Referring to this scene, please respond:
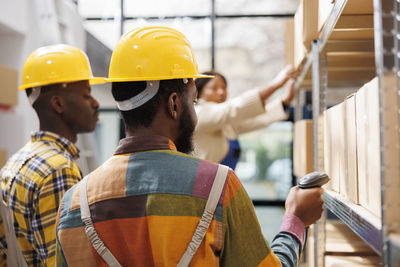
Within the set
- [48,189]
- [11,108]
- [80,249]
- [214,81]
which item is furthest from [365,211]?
[11,108]

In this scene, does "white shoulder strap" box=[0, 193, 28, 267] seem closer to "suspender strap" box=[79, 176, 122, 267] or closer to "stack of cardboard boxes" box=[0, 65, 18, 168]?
"suspender strap" box=[79, 176, 122, 267]

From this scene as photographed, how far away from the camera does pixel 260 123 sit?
11.8 ft

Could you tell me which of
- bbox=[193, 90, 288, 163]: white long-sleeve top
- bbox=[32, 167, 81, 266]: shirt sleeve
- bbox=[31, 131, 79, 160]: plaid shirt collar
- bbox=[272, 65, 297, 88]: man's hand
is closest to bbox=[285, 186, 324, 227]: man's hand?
bbox=[32, 167, 81, 266]: shirt sleeve

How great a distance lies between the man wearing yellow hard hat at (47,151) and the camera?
1503mm

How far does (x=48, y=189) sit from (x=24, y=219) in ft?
0.56

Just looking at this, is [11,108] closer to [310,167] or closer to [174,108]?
[310,167]

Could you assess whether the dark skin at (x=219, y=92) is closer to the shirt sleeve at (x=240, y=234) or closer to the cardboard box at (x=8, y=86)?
the cardboard box at (x=8, y=86)

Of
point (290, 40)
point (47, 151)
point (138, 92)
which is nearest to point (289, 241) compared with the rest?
point (138, 92)

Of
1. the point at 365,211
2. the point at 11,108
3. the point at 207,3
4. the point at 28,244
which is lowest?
the point at 28,244

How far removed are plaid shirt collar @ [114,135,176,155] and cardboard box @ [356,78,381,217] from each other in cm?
48

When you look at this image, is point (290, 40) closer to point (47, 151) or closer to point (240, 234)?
point (47, 151)

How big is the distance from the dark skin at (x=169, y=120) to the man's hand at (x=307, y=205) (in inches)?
14.8

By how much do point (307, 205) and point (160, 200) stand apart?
42cm

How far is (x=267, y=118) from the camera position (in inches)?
139
